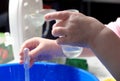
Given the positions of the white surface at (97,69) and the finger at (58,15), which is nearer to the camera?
the finger at (58,15)

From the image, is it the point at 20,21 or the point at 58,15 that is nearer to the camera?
the point at 58,15

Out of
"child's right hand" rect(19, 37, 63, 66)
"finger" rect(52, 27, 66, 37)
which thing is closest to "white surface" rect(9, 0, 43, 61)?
"child's right hand" rect(19, 37, 63, 66)

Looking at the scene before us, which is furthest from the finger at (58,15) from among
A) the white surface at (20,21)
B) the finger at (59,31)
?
the white surface at (20,21)

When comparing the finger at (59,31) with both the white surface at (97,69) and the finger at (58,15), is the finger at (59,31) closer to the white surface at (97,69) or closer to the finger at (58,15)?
the finger at (58,15)

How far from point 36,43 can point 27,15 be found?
0.25ft

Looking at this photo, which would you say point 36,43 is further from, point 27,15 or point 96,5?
point 96,5

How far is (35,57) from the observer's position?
61cm

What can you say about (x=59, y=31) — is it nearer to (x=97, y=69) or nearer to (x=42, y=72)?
(x=42, y=72)

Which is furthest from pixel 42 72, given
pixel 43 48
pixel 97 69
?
pixel 97 69

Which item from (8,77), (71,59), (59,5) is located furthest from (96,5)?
(8,77)

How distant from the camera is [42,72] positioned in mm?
600

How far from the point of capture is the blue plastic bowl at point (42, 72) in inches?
23.1

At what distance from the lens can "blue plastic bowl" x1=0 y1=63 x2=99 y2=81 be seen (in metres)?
0.59

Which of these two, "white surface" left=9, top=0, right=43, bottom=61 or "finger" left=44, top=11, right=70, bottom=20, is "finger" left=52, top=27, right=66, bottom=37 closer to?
"finger" left=44, top=11, right=70, bottom=20
